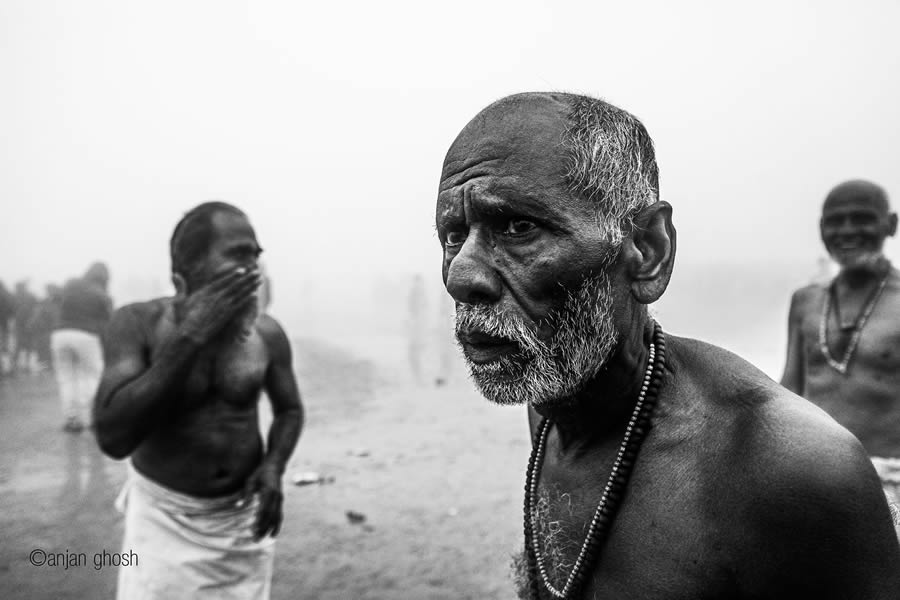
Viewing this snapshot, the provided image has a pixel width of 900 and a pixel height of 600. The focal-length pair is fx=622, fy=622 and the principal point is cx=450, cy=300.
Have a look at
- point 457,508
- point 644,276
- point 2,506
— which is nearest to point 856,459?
point 644,276

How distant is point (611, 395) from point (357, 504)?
575 centimetres

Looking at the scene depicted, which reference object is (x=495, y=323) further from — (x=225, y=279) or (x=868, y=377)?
(x=868, y=377)

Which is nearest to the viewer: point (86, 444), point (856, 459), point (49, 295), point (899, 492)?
point (856, 459)

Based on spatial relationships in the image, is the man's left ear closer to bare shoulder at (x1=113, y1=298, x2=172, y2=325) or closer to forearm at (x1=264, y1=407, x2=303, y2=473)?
forearm at (x1=264, y1=407, x2=303, y2=473)

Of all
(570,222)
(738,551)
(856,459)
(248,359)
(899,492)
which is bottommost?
(899,492)

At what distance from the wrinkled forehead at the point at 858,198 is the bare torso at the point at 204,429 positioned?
387 centimetres

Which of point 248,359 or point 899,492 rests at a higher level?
point 248,359

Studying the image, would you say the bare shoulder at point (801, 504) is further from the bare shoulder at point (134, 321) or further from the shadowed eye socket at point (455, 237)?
the bare shoulder at point (134, 321)

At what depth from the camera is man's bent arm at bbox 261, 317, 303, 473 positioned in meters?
3.75

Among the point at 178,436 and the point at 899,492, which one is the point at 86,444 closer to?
the point at 178,436

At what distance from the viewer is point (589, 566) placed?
1.58 metres

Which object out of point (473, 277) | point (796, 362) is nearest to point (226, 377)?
point (473, 277)

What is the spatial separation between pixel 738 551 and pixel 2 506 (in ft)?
27.3

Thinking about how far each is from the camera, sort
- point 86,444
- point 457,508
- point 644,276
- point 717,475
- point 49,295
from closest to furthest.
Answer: point 717,475 → point 644,276 → point 457,508 → point 86,444 → point 49,295
